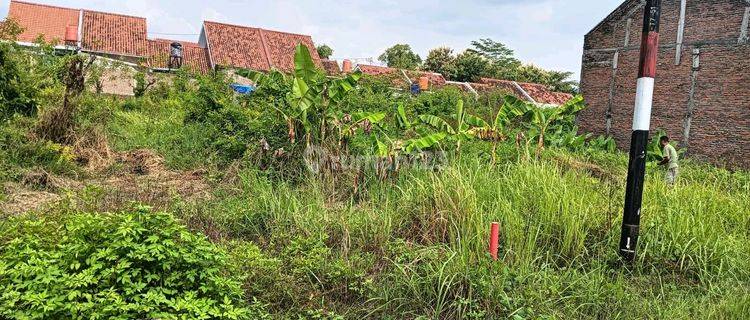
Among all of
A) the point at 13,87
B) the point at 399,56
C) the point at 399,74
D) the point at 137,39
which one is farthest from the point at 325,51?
the point at 13,87

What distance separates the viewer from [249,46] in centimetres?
3556

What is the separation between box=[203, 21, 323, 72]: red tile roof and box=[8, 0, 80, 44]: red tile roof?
27.9ft

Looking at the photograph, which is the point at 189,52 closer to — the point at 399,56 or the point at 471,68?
the point at 399,56

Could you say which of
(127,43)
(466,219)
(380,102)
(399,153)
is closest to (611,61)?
(380,102)

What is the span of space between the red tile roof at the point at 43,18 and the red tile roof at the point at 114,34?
98 cm

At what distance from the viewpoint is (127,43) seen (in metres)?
34.2

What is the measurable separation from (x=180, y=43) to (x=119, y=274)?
35257 mm

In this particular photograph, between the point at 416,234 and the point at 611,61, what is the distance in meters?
16.7

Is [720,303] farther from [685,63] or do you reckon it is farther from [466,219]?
[685,63]

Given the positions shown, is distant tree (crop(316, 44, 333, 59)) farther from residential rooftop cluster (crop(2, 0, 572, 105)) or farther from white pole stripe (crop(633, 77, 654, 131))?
white pole stripe (crop(633, 77, 654, 131))

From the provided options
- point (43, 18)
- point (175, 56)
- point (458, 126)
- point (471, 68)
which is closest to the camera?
point (458, 126)

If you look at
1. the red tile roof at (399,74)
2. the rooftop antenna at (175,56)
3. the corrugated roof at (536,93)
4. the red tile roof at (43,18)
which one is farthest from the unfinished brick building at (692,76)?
the red tile roof at (43,18)

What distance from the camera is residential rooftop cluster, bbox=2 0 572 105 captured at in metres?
32.9

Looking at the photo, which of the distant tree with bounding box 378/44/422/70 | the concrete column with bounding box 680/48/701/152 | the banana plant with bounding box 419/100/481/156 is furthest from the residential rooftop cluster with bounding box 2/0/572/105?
the banana plant with bounding box 419/100/481/156
